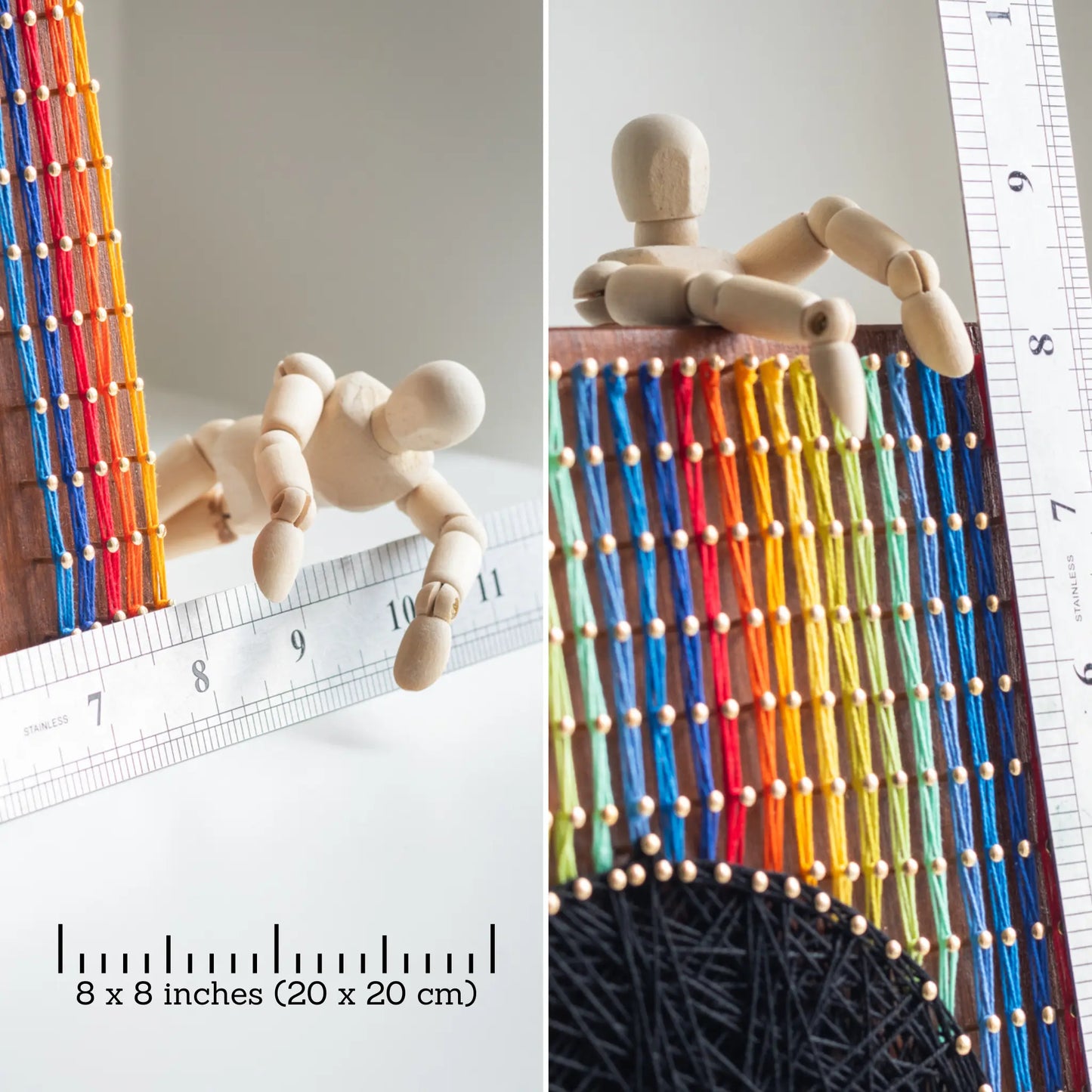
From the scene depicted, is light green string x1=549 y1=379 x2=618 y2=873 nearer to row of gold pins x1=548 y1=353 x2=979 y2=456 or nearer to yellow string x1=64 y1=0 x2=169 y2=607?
row of gold pins x1=548 y1=353 x2=979 y2=456

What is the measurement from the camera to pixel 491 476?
121 cm

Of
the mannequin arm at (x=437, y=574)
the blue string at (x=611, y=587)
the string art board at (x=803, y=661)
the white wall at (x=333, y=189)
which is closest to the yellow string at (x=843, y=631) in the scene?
the string art board at (x=803, y=661)

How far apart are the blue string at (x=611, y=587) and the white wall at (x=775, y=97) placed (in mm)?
416

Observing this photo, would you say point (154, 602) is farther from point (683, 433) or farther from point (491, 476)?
point (491, 476)

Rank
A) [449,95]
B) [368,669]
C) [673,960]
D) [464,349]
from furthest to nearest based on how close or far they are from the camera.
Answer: [464,349]
[449,95]
[368,669]
[673,960]

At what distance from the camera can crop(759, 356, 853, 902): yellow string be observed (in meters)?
0.54

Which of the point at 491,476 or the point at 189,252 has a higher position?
the point at 189,252

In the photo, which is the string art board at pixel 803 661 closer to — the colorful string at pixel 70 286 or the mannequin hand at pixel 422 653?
the mannequin hand at pixel 422 653

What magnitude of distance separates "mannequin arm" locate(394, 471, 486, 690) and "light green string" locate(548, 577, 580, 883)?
0.13 m

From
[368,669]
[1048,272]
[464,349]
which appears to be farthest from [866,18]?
[368,669]

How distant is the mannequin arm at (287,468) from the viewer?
579mm

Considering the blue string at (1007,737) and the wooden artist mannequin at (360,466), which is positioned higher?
the wooden artist mannequin at (360,466)

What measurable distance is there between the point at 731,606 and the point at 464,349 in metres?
0.67

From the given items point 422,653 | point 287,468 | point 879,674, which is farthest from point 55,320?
point 879,674
